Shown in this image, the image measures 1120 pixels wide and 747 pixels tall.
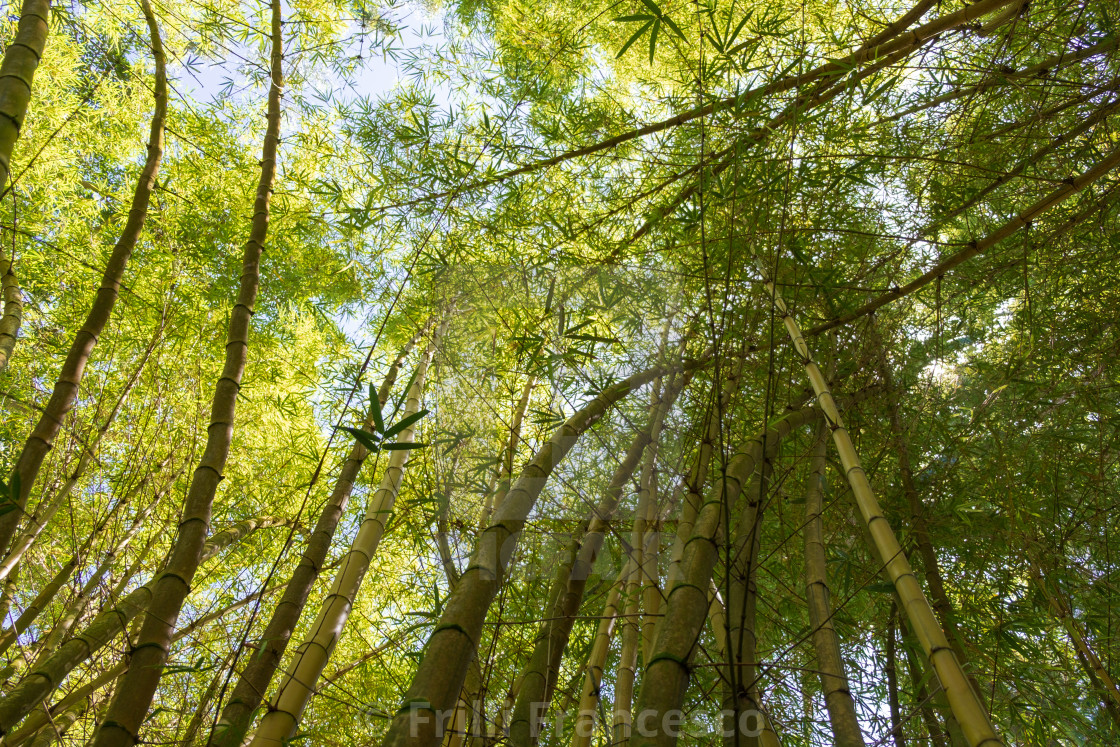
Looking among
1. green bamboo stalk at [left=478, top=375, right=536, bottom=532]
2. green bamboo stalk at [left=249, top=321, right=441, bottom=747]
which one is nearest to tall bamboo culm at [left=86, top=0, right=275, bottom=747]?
green bamboo stalk at [left=249, top=321, right=441, bottom=747]

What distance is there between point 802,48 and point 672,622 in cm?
163

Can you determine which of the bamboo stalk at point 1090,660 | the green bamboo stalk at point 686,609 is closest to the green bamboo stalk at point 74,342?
the green bamboo stalk at point 686,609

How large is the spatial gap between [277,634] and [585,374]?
1142 mm

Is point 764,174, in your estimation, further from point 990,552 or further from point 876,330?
point 990,552

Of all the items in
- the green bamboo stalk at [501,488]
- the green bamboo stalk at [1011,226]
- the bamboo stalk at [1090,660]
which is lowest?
the bamboo stalk at [1090,660]

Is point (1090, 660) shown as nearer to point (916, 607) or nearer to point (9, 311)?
point (916, 607)

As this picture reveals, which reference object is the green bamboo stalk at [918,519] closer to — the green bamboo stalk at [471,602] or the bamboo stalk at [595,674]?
the bamboo stalk at [595,674]

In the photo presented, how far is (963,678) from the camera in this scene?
3.50 ft

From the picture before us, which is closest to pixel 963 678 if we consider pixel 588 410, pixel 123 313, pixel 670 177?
pixel 588 410

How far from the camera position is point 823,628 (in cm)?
152

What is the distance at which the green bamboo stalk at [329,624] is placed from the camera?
1582 millimetres

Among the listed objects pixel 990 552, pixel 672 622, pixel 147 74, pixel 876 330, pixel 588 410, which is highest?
pixel 147 74

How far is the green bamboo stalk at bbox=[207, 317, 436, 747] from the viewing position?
4.96 feet

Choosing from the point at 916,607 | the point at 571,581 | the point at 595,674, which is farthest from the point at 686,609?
the point at 571,581
